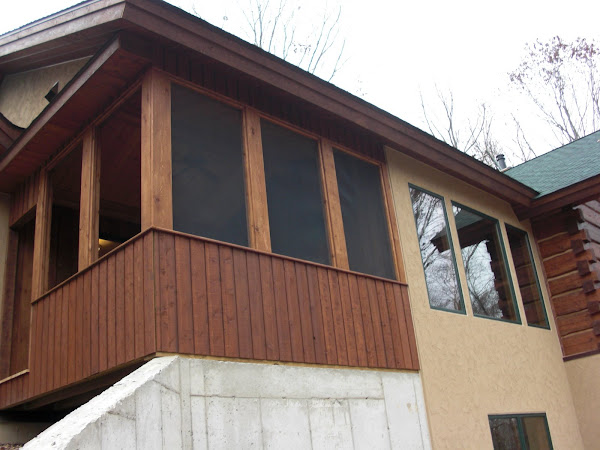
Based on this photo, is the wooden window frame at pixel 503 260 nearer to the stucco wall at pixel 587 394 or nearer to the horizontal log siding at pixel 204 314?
the stucco wall at pixel 587 394

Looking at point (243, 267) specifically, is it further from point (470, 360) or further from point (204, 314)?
point (470, 360)

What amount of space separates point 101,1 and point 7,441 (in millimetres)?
4687

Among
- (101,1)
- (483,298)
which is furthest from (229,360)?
(483,298)

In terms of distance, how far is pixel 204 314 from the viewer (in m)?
4.80

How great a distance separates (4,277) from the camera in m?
7.36

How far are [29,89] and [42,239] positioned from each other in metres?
2.59

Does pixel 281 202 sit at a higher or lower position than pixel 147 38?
lower

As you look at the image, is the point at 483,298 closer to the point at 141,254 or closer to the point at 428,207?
the point at 428,207

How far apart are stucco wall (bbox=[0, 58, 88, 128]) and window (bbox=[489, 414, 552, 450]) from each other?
6445mm

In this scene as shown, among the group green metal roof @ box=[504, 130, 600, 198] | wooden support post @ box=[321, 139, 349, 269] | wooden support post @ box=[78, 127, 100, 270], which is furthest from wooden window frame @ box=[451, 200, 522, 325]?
wooden support post @ box=[78, 127, 100, 270]

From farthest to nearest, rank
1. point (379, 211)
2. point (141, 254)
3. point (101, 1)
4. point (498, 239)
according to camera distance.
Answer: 1. point (498, 239)
2. point (379, 211)
3. point (101, 1)
4. point (141, 254)

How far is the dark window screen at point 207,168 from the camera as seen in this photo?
17.0 ft

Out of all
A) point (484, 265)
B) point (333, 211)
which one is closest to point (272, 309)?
point (333, 211)

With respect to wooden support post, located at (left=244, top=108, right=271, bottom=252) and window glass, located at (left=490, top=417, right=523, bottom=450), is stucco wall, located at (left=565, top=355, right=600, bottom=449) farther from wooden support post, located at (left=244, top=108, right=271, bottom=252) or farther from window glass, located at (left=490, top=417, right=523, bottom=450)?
wooden support post, located at (left=244, top=108, right=271, bottom=252)
